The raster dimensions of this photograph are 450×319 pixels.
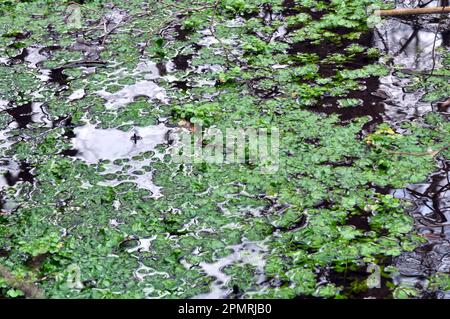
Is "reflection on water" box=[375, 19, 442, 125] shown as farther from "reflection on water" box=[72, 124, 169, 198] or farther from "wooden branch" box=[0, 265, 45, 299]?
"wooden branch" box=[0, 265, 45, 299]

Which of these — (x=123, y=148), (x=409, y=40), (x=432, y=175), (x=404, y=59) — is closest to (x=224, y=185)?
(x=123, y=148)

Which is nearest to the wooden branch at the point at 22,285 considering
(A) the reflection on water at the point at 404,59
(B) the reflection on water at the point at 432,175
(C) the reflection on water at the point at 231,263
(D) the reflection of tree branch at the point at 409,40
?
(C) the reflection on water at the point at 231,263

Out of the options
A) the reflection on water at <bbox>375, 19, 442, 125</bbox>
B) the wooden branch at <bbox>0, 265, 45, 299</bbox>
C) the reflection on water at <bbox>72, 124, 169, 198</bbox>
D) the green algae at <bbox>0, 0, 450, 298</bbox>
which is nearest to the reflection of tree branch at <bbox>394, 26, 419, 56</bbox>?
the reflection on water at <bbox>375, 19, 442, 125</bbox>

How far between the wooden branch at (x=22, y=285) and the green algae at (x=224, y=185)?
53 millimetres

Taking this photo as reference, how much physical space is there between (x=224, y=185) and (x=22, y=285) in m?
1.49

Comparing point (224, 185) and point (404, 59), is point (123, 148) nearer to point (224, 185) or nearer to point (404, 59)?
point (224, 185)

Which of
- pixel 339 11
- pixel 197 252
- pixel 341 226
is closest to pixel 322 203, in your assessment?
pixel 341 226

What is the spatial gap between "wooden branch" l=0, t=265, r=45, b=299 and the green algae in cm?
5

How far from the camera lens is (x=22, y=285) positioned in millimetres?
4195

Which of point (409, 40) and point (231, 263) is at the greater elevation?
point (409, 40)

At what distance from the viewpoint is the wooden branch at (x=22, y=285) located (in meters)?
4.14

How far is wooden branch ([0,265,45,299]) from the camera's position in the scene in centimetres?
414
